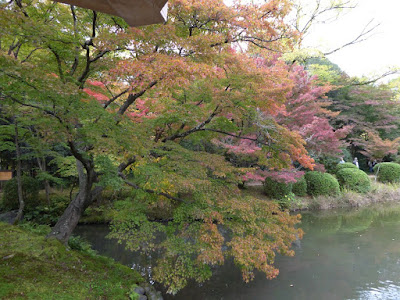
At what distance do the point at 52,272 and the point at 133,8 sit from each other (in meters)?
3.51

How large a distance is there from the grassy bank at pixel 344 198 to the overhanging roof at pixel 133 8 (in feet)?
Answer: 31.9

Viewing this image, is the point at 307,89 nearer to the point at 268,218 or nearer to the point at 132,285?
the point at 268,218

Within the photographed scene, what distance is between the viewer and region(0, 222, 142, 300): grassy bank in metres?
2.82

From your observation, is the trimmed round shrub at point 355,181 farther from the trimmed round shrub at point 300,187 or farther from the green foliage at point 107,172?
the green foliage at point 107,172

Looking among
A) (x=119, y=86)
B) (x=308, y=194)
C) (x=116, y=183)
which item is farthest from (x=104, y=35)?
(x=308, y=194)

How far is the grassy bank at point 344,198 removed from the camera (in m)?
10.1

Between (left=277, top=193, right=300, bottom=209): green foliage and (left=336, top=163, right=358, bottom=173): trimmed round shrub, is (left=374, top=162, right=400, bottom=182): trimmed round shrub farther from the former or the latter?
(left=277, top=193, right=300, bottom=209): green foliage

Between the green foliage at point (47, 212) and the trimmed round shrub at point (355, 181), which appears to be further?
the trimmed round shrub at point (355, 181)

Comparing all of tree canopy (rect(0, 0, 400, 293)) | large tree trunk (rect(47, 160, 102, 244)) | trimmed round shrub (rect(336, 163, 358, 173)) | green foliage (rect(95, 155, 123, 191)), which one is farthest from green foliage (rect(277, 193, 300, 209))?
green foliage (rect(95, 155, 123, 191))

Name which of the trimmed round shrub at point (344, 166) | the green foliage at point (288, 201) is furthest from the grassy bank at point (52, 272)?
the trimmed round shrub at point (344, 166)

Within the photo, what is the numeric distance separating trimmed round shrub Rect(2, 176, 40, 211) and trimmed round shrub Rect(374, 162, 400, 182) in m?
15.5

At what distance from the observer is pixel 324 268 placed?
17.2 ft

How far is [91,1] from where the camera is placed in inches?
38.9

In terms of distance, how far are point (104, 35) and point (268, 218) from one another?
12.9ft
